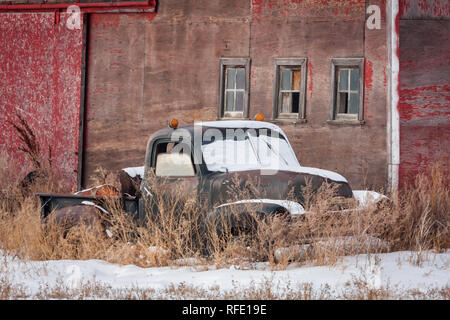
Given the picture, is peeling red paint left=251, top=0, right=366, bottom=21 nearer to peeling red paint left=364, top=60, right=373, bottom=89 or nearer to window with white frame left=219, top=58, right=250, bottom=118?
peeling red paint left=364, top=60, right=373, bottom=89

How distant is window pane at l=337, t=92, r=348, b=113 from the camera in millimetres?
12984

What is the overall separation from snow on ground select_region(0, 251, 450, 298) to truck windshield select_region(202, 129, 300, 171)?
1.20 metres

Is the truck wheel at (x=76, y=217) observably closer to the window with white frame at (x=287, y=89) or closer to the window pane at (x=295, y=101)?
the window with white frame at (x=287, y=89)

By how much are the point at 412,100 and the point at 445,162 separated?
4.50 feet

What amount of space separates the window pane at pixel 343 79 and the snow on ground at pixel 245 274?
6.71m

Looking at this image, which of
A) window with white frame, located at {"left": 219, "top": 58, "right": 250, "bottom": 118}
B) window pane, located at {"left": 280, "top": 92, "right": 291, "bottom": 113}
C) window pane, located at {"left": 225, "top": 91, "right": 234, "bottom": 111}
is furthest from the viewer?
window pane, located at {"left": 225, "top": 91, "right": 234, "bottom": 111}

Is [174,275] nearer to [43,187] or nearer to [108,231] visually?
[108,231]

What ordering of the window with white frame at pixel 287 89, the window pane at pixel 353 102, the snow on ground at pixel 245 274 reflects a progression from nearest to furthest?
1. the snow on ground at pixel 245 274
2. the window pane at pixel 353 102
3. the window with white frame at pixel 287 89

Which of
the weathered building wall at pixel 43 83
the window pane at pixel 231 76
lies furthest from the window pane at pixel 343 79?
the weathered building wall at pixel 43 83

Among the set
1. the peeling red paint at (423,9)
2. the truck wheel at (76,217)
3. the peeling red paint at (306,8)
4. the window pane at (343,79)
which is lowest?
the truck wheel at (76,217)

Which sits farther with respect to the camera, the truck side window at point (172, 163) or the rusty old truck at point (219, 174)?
the truck side window at point (172, 163)

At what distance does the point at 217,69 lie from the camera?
13484mm

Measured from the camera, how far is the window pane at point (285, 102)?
13.3 meters

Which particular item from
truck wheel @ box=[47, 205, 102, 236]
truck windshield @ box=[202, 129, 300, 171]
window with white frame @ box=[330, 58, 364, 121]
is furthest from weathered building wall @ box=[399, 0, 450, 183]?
truck wheel @ box=[47, 205, 102, 236]
